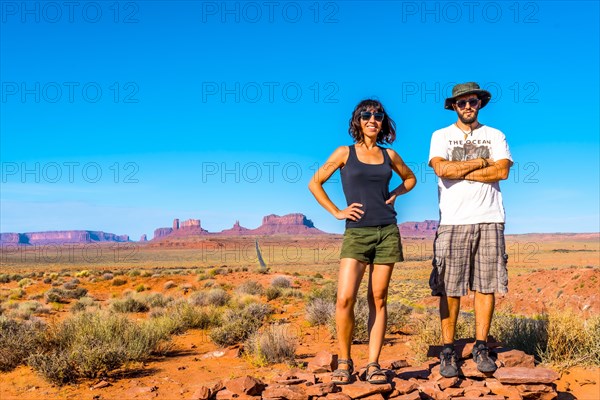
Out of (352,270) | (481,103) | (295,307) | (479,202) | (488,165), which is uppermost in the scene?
(481,103)

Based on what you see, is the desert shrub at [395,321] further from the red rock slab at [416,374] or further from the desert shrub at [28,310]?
the desert shrub at [28,310]

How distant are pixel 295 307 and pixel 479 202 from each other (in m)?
10.7

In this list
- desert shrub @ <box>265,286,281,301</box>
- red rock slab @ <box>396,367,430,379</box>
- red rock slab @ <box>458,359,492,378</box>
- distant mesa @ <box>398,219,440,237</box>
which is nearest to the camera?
red rock slab @ <box>458,359,492,378</box>

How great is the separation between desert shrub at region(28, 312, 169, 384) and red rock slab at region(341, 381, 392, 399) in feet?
15.0

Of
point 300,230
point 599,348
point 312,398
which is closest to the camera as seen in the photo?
point 312,398

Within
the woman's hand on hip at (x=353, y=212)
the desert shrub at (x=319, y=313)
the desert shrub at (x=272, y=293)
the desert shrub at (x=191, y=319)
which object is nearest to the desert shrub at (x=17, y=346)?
the desert shrub at (x=191, y=319)

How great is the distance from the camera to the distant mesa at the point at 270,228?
16650cm

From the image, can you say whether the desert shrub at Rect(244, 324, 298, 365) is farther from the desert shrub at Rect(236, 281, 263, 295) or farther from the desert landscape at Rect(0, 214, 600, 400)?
the desert shrub at Rect(236, 281, 263, 295)

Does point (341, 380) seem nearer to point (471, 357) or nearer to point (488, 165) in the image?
point (471, 357)

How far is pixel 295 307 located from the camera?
1527cm

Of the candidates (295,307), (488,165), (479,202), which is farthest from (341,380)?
(295,307)

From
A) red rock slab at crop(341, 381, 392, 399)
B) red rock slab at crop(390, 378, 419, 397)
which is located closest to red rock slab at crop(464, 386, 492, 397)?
red rock slab at crop(390, 378, 419, 397)

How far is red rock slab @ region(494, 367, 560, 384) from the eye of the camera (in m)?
5.16

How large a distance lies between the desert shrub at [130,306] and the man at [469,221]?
1314cm
